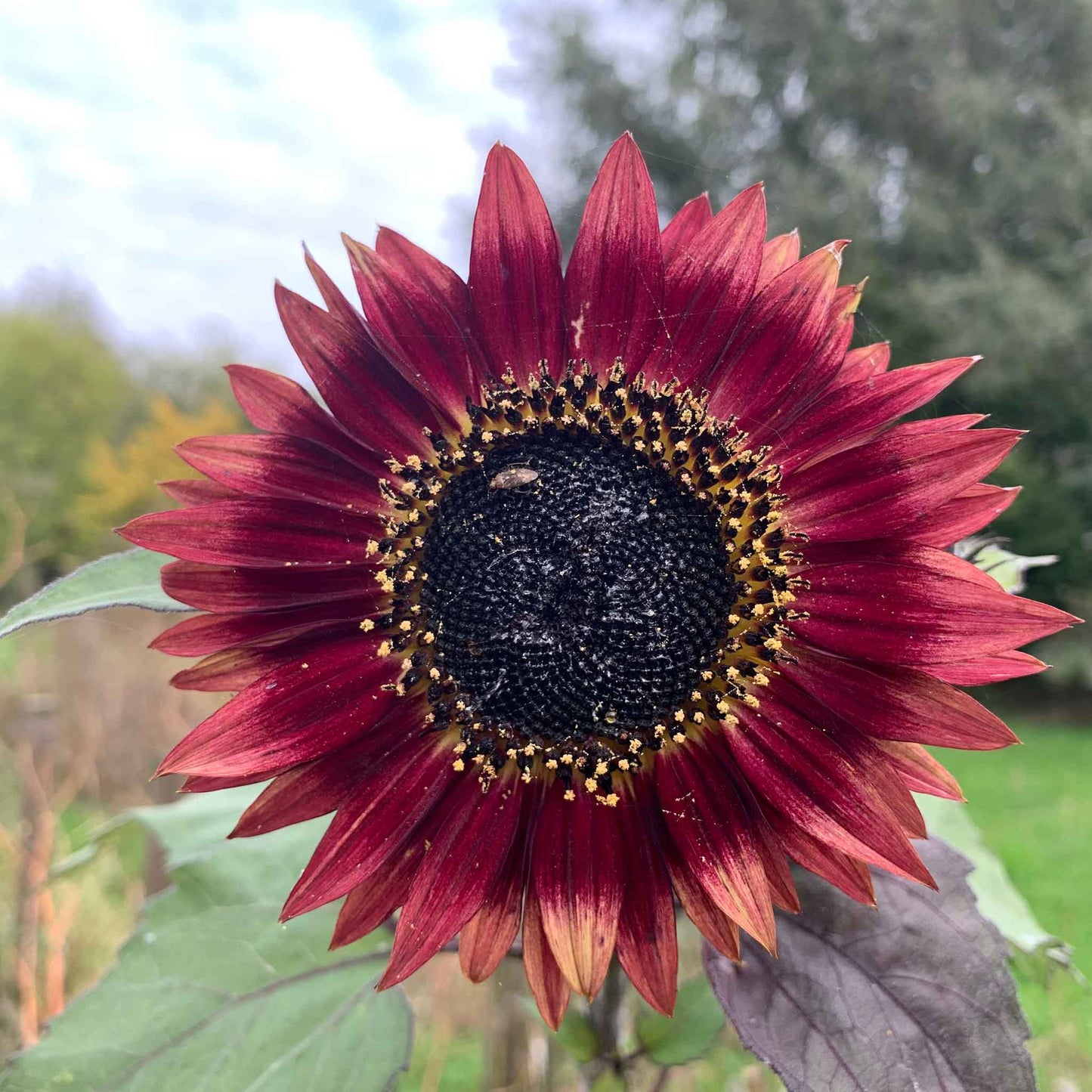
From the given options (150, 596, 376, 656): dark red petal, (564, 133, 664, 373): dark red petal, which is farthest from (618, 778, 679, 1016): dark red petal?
(564, 133, 664, 373): dark red petal

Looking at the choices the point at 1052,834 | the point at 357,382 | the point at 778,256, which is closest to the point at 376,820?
the point at 357,382

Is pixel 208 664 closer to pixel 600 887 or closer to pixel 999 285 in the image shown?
pixel 600 887

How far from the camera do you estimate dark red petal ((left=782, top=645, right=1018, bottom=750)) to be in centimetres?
65

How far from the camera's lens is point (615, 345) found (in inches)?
31.5

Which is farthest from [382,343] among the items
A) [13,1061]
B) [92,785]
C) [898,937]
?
[92,785]

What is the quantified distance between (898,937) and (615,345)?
1.87 feet

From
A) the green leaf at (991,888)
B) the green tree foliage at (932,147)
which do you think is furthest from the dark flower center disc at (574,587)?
the green tree foliage at (932,147)

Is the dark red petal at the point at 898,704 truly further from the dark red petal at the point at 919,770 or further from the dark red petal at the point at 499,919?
the dark red petal at the point at 499,919

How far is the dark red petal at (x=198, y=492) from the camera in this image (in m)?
0.76

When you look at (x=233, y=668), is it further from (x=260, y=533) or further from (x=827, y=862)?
(x=827, y=862)

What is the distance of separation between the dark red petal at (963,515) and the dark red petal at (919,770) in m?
0.16

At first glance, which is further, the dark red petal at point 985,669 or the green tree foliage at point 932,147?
the green tree foliage at point 932,147

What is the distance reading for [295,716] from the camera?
757 millimetres

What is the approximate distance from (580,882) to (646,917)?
0.06m
